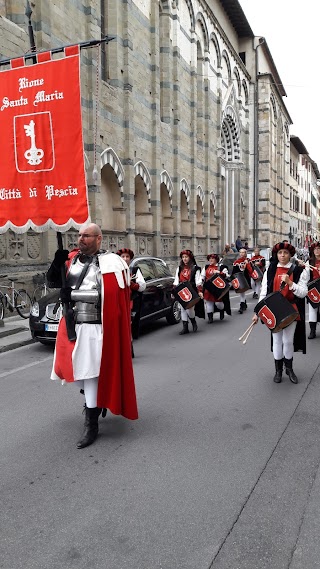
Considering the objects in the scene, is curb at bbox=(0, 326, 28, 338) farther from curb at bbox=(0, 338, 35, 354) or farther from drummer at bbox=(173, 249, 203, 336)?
drummer at bbox=(173, 249, 203, 336)

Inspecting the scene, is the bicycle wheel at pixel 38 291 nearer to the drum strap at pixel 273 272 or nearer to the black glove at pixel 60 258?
the drum strap at pixel 273 272

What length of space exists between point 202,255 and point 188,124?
7.18 meters

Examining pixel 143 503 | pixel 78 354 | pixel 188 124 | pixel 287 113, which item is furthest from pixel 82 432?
pixel 287 113

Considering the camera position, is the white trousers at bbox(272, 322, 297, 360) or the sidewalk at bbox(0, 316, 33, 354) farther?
the sidewalk at bbox(0, 316, 33, 354)

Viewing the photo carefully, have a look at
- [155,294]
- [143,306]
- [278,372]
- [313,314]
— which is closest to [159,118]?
[155,294]

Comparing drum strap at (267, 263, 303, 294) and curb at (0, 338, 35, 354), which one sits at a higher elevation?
drum strap at (267, 263, 303, 294)

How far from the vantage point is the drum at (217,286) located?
11203mm

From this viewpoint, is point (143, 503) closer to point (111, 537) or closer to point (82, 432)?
point (111, 537)

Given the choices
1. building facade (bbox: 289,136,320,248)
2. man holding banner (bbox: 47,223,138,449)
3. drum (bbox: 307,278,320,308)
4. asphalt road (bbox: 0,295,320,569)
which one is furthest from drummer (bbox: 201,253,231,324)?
building facade (bbox: 289,136,320,248)

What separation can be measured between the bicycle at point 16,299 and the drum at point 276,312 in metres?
7.24

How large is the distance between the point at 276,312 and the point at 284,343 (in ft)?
2.14

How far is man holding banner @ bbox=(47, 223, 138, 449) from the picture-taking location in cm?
435

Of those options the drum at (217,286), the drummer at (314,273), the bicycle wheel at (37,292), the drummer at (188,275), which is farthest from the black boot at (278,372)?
the bicycle wheel at (37,292)

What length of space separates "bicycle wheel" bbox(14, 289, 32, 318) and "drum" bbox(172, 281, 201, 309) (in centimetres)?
418
